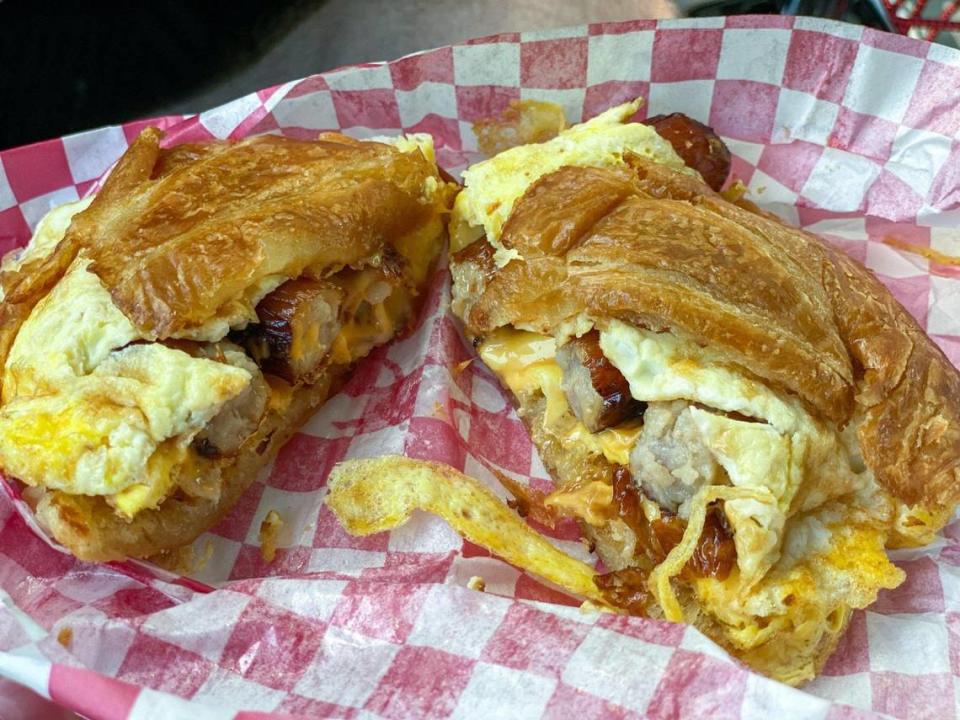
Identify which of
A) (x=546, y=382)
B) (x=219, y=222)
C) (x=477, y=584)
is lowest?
(x=477, y=584)

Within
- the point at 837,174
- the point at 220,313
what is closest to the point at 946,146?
the point at 837,174

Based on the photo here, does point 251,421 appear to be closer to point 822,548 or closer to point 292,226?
point 292,226

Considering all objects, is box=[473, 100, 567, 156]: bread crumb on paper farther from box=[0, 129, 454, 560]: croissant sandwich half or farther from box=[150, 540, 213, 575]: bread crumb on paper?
box=[150, 540, 213, 575]: bread crumb on paper

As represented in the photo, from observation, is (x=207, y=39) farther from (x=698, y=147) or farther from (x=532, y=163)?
(x=698, y=147)

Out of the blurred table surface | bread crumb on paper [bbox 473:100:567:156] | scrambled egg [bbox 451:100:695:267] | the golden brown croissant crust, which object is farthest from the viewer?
the blurred table surface

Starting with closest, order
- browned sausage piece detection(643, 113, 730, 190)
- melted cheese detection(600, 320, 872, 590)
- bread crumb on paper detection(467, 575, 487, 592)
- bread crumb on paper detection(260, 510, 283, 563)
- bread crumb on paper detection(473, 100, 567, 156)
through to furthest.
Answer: melted cheese detection(600, 320, 872, 590)
bread crumb on paper detection(467, 575, 487, 592)
bread crumb on paper detection(260, 510, 283, 563)
browned sausage piece detection(643, 113, 730, 190)
bread crumb on paper detection(473, 100, 567, 156)

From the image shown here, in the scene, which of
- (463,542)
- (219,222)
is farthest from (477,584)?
(219,222)

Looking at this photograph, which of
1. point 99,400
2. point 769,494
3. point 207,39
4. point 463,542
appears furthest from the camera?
point 207,39

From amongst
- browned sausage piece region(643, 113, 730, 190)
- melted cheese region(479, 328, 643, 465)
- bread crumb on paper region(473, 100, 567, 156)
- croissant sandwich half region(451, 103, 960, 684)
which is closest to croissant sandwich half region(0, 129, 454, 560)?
melted cheese region(479, 328, 643, 465)
